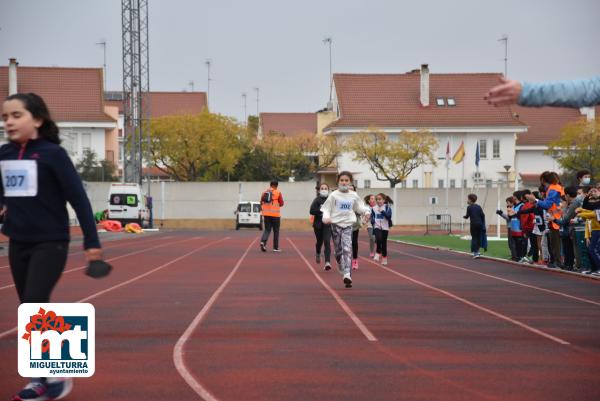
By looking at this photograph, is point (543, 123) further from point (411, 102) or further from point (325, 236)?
point (325, 236)

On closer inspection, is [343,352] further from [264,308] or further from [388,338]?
[264,308]

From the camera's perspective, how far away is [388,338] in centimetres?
982

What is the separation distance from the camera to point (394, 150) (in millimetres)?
64375

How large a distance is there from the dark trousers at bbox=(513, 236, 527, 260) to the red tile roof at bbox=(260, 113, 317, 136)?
261 ft

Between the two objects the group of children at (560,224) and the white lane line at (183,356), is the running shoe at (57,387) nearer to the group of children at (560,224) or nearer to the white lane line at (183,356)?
the white lane line at (183,356)

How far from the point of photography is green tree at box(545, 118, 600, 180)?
6359 cm

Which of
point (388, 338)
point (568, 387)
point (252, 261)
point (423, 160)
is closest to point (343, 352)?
point (388, 338)

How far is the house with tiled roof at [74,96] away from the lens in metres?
72.1

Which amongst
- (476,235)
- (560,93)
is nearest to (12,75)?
(476,235)

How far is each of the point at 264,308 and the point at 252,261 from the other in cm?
1039

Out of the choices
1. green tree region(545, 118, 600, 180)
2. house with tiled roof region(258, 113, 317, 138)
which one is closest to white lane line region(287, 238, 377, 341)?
green tree region(545, 118, 600, 180)

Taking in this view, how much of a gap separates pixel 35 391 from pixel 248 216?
48383mm

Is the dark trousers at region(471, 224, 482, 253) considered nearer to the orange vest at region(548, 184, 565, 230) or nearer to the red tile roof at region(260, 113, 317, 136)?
the orange vest at region(548, 184, 565, 230)

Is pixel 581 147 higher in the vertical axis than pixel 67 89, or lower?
lower
